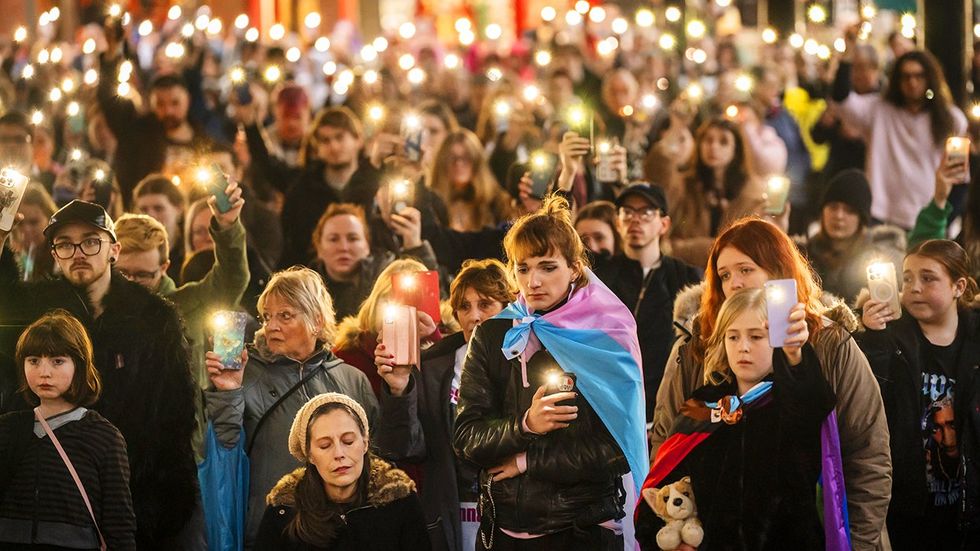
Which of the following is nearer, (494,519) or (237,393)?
(494,519)

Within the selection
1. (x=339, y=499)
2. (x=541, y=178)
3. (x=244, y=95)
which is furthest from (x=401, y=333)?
(x=244, y=95)

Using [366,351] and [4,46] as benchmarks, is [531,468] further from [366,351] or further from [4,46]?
[4,46]

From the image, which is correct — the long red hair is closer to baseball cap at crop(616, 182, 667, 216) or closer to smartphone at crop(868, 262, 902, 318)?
smartphone at crop(868, 262, 902, 318)

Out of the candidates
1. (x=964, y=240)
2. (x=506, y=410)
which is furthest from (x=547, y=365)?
(x=964, y=240)

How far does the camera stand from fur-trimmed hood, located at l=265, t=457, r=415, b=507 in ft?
20.1

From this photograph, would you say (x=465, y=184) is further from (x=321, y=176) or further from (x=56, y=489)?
(x=56, y=489)

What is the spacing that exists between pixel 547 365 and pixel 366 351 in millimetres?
1587

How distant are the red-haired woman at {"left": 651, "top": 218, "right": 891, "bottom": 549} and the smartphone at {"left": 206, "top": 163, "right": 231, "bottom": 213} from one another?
2.42 m

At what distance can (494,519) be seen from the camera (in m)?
6.07

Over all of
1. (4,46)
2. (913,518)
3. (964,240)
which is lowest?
(913,518)

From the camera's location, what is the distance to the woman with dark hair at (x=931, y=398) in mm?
7098

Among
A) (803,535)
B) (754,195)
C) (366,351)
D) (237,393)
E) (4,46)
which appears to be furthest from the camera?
(4,46)

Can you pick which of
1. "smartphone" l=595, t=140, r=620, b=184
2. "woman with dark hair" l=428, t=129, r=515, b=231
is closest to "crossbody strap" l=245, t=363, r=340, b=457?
"smartphone" l=595, t=140, r=620, b=184

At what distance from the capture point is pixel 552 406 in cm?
584
